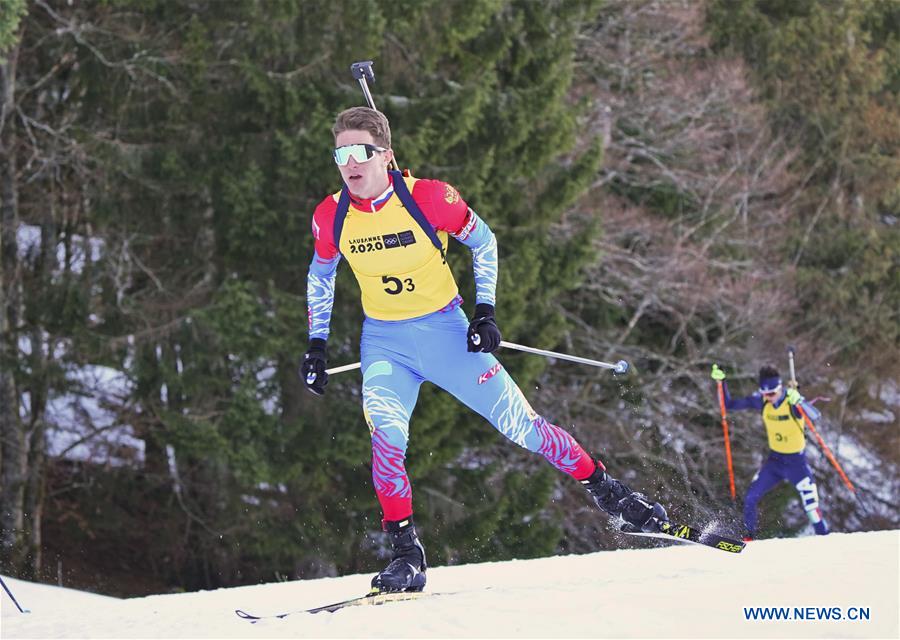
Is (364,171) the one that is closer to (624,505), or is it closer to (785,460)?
(624,505)

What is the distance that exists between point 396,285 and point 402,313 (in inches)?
5.3

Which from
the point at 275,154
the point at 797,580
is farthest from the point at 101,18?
the point at 797,580

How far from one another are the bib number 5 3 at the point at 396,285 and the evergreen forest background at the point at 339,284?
9.13 m

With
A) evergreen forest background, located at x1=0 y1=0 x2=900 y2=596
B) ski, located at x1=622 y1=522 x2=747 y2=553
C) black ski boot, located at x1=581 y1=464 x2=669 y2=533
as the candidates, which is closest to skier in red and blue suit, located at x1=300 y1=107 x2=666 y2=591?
black ski boot, located at x1=581 y1=464 x2=669 y2=533

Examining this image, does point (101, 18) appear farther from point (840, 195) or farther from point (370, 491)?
point (840, 195)

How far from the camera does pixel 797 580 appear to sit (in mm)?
5426

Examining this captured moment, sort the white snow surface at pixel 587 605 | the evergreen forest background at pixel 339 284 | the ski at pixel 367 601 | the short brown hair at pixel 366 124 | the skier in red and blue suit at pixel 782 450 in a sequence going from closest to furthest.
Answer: the white snow surface at pixel 587 605
the ski at pixel 367 601
the short brown hair at pixel 366 124
the skier in red and blue suit at pixel 782 450
the evergreen forest background at pixel 339 284

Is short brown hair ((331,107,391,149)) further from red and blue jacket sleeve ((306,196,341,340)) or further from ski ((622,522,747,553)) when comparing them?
ski ((622,522,747,553))

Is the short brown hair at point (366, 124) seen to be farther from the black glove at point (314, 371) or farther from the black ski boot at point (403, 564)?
the black ski boot at point (403, 564)

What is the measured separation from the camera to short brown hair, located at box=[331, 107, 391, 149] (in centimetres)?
544

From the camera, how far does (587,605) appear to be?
16.5ft

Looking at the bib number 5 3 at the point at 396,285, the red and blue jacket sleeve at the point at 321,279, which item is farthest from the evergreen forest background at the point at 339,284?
the bib number 5 3 at the point at 396,285

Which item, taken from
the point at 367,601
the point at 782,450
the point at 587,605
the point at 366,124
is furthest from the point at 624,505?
the point at 782,450

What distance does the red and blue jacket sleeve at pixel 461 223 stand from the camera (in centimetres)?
548
